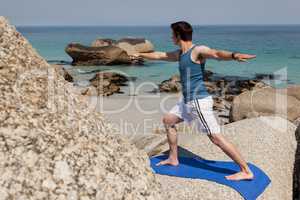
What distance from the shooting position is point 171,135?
6.62 meters

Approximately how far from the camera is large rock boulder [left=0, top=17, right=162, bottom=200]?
2.71m

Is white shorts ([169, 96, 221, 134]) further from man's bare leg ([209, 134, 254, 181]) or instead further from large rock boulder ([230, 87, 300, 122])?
large rock boulder ([230, 87, 300, 122])

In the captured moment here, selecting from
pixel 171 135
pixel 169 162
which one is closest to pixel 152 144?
pixel 169 162

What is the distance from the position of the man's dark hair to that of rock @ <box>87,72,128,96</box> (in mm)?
15654

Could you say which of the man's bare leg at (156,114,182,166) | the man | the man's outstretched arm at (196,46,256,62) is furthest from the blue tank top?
the man's bare leg at (156,114,182,166)

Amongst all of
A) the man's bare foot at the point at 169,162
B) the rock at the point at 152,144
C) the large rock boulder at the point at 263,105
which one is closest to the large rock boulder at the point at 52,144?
the man's bare foot at the point at 169,162

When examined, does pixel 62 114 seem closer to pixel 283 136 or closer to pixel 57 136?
pixel 57 136

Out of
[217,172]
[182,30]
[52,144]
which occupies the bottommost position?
[217,172]

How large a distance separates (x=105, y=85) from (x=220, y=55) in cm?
1902

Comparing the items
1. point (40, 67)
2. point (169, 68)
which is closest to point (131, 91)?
point (169, 68)

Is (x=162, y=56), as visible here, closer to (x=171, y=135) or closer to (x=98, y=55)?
(x=171, y=135)

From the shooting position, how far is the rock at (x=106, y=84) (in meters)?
22.4

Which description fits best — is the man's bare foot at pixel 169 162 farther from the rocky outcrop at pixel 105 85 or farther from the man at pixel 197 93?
the rocky outcrop at pixel 105 85

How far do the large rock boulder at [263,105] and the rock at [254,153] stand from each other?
320 centimetres
